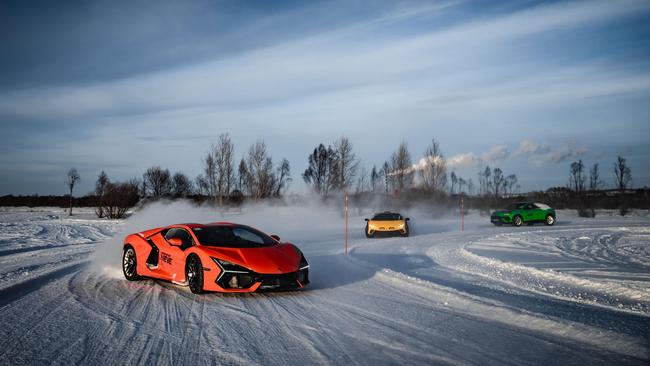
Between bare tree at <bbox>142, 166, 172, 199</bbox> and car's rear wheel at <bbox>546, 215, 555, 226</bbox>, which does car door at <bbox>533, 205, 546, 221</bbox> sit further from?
bare tree at <bbox>142, 166, 172, 199</bbox>

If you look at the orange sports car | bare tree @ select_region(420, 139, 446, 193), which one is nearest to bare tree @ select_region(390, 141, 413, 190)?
bare tree @ select_region(420, 139, 446, 193)

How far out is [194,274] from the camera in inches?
310

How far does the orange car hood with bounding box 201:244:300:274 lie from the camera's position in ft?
24.7

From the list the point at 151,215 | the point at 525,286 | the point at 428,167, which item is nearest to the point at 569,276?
the point at 525,286

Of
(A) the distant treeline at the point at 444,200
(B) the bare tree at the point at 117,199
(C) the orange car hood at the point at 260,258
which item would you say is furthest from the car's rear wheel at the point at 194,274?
(A) the distant treeline at the point at 444,200

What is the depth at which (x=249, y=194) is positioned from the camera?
55.4 metres

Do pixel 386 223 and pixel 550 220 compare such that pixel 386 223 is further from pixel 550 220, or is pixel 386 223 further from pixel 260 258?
pixel 260 258

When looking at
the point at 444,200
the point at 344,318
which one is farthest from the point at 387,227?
the point at 444,200

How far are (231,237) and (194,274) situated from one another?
1.06m

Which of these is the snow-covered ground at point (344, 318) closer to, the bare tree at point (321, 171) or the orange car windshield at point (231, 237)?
the orange car windshield at point (231, 237)

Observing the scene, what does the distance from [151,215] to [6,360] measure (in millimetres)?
12428

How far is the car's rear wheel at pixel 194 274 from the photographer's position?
7723 millimetres

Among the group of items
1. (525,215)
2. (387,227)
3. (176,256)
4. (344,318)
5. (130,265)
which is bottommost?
(344,318)

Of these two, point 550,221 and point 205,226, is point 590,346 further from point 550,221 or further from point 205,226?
point 550,221
